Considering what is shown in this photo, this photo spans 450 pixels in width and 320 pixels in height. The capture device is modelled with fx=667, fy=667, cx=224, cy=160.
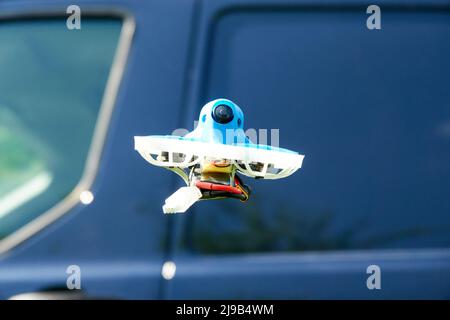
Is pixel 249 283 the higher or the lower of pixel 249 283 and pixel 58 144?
the lower

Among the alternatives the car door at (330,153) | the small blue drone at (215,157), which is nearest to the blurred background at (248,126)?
the car door at (330,153)

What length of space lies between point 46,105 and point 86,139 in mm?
149

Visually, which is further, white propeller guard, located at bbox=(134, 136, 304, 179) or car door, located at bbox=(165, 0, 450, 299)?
car door, located at bbox=(165, 0, 450, 299)

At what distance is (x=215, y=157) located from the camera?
900mm

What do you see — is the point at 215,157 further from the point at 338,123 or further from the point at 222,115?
the point at 338,123

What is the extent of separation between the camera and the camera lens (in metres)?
0.92

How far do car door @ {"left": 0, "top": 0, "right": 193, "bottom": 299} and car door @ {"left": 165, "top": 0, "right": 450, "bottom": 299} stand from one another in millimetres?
77

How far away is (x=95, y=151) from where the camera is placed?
164 cm

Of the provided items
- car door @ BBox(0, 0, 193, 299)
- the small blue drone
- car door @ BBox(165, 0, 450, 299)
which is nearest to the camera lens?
the small blue drone

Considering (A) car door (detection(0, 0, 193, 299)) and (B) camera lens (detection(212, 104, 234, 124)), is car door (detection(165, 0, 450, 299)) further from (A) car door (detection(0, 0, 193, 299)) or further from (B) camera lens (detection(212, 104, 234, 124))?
(B) camera lens (detection(212, 104, 234, 124))

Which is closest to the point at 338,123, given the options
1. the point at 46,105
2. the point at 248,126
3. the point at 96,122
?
the point at 248,126
